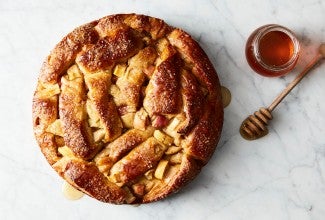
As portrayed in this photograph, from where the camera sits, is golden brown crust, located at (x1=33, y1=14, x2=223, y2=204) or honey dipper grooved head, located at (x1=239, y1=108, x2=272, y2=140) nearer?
golden brown crust, located at (x1=33, y1=14, x2=223, y2=204)

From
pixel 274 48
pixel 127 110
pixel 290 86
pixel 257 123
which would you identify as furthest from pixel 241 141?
pixel 127 110

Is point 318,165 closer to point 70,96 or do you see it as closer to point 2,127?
point 70,96

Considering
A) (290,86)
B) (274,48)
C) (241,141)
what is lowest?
(241,141)

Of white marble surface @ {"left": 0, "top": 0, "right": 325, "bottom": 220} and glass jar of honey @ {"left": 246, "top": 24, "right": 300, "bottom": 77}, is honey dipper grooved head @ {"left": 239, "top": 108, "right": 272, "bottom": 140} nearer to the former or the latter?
white marble surface @ {"left": 0, "top": 0, "right": 325, "bottom": 220}

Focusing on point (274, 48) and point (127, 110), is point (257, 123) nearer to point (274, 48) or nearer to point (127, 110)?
point (274, 48)

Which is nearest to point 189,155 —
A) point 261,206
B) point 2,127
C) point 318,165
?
point 261,206

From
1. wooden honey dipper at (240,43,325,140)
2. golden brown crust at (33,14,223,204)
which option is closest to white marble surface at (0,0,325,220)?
wooden honey dipper at (240,43,325,140)
